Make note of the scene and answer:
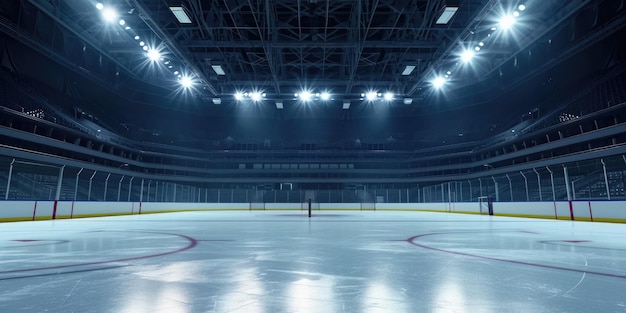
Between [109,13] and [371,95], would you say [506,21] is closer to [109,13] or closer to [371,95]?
[371,95]

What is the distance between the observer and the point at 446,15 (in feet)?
52.4

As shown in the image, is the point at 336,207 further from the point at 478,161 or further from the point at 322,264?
the point at 322,264

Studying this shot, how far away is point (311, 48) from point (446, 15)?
9.80 m

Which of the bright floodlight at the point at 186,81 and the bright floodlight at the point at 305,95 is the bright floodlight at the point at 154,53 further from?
the bright floodlight at the point at 305,95

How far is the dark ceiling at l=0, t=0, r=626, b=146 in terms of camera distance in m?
18.1

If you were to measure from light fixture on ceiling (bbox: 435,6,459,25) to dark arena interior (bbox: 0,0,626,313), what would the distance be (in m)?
A: 0.11

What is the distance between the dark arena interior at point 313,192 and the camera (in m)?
3.46

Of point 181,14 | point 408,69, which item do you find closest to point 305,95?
point 408,69

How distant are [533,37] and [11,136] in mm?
46325

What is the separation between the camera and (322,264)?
4.66 m

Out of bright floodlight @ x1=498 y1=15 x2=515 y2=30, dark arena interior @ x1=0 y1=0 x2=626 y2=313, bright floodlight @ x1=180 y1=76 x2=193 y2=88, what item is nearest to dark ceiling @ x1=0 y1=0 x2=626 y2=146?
dark arena interior @ x1=0 y1=0 x2=626 y2=313

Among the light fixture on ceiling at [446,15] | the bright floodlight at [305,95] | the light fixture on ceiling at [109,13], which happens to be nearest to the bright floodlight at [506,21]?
the light fixture on ceiling at [446,15]

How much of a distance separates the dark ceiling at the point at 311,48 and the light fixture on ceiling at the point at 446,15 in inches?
9.7

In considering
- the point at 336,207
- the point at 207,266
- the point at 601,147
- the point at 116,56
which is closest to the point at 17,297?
the point at 207,266
